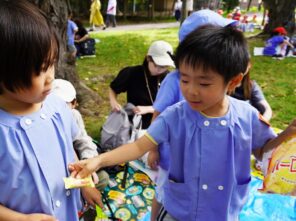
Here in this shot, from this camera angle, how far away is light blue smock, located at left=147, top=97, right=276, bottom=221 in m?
1.52

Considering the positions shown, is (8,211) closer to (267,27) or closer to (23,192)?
(23,192)

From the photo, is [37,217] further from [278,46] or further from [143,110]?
[278,46]

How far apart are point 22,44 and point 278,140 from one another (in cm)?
117

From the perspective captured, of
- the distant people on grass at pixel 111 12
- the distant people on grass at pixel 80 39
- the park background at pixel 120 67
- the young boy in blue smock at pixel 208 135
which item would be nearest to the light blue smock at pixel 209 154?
the young boy in blue smock at pixel 208 135

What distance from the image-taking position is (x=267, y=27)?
39.7 feet

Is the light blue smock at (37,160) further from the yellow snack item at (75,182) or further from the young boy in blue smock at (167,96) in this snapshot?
the young boy in blue smock at (167,96)

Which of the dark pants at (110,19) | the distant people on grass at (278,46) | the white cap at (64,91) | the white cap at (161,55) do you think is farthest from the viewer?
the dark pants at (110,19)

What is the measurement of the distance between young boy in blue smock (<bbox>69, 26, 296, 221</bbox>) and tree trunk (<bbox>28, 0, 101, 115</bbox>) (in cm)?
241

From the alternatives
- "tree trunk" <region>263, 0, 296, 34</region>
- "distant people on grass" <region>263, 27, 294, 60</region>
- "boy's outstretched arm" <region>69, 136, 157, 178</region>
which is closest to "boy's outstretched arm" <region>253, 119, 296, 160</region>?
"boy's outstretched arm" <region>69, 136, 157, 178</region>

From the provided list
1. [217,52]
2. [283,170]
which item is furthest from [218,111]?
[283,170]

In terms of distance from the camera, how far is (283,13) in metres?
11.3

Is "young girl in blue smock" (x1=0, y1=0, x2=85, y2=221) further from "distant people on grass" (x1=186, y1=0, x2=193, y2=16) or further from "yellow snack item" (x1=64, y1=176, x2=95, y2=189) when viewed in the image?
"distant people on grass" (x1=186, y1=0, x2=193, y2=16)

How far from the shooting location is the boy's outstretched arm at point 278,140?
152 centimetres

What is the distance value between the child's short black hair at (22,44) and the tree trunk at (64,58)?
2452 mm
